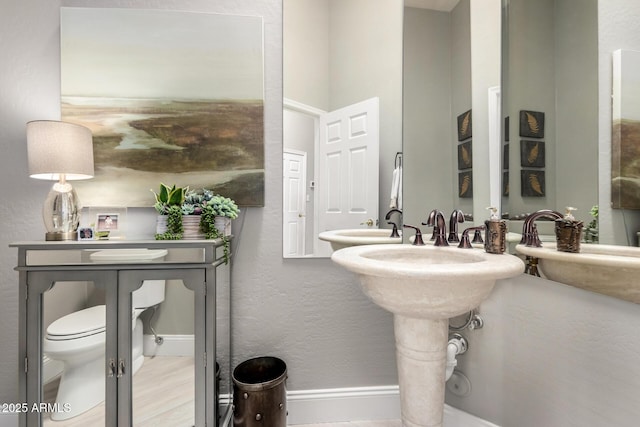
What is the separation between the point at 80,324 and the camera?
1041mm

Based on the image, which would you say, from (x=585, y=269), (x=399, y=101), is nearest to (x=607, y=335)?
(x=585, y=269)

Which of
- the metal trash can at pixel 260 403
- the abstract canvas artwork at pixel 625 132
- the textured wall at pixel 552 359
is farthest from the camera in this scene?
the metal trash can at pixel 260 403

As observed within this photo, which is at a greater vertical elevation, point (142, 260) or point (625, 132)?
point (625, 132)

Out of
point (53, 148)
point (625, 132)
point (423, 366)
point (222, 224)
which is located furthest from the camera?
point (222, 224)

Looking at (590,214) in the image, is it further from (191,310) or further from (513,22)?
(191,310)

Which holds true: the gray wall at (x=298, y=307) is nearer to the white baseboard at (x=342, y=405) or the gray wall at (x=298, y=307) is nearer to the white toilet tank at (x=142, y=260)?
the white baseboard at (x=342, y=405)

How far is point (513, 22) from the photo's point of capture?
1152 millimetres

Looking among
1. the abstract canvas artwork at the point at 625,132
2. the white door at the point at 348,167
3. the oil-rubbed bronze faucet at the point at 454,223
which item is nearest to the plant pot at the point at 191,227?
the white door at the point at 348,167

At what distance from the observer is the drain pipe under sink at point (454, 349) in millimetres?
1208

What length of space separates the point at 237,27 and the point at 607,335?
1.92 m

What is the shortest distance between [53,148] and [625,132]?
196 centimetres

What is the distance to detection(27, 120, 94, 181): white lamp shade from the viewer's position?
3.71 ft

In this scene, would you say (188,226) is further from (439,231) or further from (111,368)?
(439,231)

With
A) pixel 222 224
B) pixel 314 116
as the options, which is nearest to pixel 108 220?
pixel 222 224
